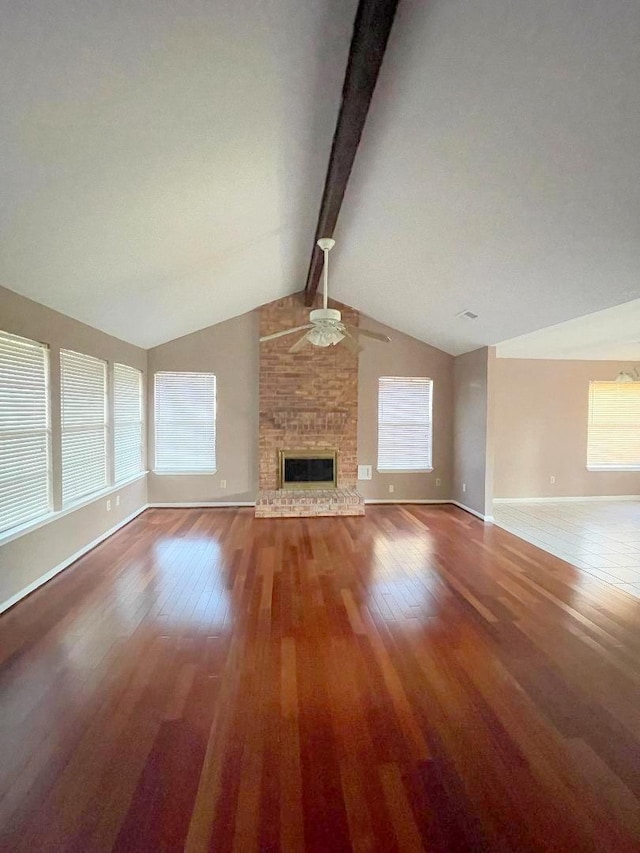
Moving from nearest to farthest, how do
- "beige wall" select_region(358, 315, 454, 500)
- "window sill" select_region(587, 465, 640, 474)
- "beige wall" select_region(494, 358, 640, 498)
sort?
"beige wall" select_region(358, 315, 454, 500) → "beige wall" select_region(494, 358, 640, 498) → "window sill" select_region(587, 465, 640, 474)

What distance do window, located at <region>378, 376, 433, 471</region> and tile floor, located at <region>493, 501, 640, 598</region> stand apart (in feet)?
5.13

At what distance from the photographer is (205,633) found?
2732 millimetres

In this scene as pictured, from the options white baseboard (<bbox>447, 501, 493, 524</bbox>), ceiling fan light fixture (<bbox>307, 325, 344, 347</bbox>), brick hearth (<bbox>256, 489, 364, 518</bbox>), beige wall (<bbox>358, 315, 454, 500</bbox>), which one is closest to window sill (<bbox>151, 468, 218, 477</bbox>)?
brick hearth (<bbox>256, 489, 364, 518</bbox>)

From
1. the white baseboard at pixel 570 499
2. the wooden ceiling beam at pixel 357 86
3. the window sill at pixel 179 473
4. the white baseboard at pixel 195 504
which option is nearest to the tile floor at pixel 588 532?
the white baseboard at pixel 570 499

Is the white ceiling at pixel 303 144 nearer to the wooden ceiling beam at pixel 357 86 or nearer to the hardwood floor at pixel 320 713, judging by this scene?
the wooden ceiling beam at pixel 357 86

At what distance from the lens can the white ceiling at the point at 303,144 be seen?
174cm

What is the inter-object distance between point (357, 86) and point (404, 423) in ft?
17.3

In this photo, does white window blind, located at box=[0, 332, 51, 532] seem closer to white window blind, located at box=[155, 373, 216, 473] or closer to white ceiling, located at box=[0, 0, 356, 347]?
white ceiling, located at box=[0, 0, 356, 347]

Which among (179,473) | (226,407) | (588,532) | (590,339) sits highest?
(590,339)

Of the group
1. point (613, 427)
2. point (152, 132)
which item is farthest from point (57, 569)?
point (613, 427)

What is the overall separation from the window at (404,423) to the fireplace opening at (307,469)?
2.94ft

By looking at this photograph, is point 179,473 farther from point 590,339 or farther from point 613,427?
point 613,427

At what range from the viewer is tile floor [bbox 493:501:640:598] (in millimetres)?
3990

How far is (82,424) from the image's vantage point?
4.38m
